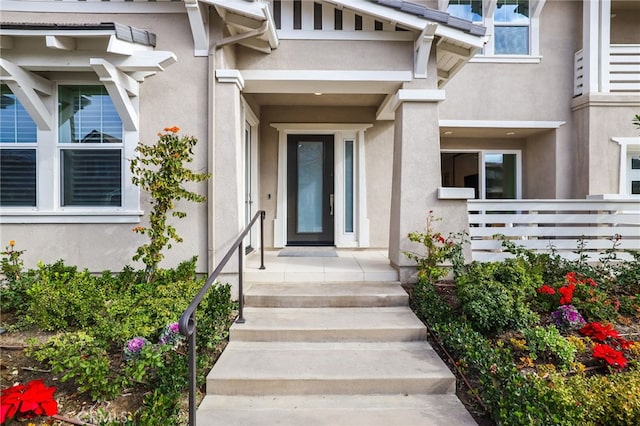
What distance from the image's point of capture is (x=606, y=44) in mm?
6777

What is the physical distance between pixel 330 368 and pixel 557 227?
430 cm

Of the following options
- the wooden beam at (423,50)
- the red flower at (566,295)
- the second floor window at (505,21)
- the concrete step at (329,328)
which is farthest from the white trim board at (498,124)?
the concrete step at (329,328)

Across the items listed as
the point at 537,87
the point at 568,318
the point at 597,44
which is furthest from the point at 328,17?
the point at 597,44

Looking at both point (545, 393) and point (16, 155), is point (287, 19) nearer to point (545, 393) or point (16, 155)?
point (16, 155)

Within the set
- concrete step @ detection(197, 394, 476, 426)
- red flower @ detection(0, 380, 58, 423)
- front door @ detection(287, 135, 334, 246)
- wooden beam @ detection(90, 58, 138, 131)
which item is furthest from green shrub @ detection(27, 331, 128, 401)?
front door @ detection(287, 135, 334, 246)

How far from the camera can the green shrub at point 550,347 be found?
2.90 metres

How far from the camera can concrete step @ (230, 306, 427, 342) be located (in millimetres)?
3484

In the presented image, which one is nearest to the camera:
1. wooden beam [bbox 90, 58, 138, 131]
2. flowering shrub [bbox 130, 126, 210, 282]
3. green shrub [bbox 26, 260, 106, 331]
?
green shrub [bbox 26, 260, 106, 331]

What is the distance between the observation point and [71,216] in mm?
4215

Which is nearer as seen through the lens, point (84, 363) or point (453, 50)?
point (84, 363)

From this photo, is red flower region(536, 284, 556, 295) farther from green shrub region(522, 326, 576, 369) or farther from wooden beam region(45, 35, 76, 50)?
wooden beam region(45, 35, 76, 50)

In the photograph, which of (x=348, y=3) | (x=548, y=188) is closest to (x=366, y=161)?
(x=348, y=3)

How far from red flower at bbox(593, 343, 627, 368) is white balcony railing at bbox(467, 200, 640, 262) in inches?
79.2

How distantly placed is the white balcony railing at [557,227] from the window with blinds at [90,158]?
16.4 feet
